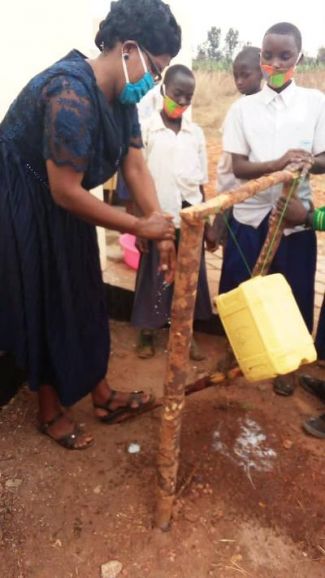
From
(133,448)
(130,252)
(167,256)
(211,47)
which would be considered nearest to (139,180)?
(167,256)

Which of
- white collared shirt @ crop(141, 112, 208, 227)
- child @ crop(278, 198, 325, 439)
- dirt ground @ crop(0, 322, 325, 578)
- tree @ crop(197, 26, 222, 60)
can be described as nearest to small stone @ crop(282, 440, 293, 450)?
dirt ground @ crop(0, 322, 325, 578)

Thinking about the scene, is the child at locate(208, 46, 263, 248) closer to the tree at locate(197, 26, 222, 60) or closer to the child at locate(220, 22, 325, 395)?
the child at locate(220, 22, 325, 395)

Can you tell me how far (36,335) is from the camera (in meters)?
1.99

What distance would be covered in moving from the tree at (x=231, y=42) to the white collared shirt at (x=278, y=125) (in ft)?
67.6

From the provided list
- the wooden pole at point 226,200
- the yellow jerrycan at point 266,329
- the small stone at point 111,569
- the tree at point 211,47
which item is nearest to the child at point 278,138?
the wooden pole at point 226,200

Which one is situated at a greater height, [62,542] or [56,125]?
[56,125]

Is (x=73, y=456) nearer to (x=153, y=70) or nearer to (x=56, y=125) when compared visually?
(x=56, y=125)

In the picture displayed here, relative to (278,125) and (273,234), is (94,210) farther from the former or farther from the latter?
(278,125)

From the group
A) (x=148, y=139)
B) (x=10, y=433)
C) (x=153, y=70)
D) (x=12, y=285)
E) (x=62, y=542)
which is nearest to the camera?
(x=153, y=70)

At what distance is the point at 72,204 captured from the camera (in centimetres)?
160

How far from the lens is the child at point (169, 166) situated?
274cm

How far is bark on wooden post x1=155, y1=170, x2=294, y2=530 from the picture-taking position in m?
1.33

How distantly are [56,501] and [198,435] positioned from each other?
0.73 m

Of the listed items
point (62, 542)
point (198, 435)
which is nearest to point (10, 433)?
point (62, 542)
